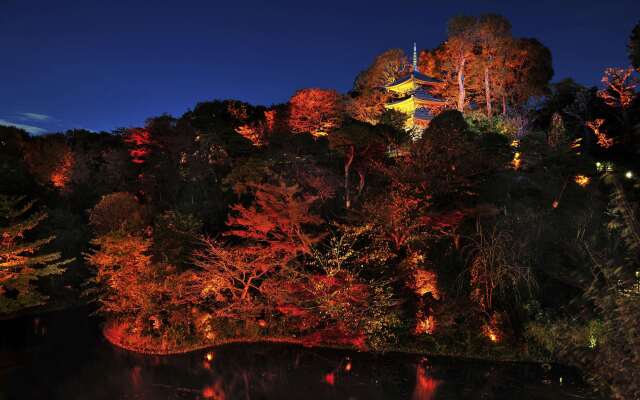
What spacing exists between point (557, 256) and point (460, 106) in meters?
17.3

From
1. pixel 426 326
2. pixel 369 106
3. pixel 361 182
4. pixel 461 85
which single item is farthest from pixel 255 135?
pixel 426 326

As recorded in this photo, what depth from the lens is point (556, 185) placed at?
2291 centimetres

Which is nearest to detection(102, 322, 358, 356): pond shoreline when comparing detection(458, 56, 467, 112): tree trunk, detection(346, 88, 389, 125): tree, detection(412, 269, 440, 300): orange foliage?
detection(412, 269, 440, 300): orange foliage

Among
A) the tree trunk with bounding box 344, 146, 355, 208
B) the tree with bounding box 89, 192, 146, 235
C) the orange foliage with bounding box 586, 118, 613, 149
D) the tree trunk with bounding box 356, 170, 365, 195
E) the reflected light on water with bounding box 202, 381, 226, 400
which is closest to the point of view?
the reflected light on water with bounding box 202, 381, 226, 400

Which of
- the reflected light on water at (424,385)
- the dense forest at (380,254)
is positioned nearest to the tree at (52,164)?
the dense forest at (380,254)

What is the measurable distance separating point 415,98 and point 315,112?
26.5 ft

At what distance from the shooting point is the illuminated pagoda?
33812 millimetres

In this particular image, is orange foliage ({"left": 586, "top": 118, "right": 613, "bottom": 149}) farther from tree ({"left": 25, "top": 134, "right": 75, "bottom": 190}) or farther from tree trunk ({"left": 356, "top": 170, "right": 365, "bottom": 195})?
tree ({"left": 25, "top": 134, "right": 75, "bottom": 190})

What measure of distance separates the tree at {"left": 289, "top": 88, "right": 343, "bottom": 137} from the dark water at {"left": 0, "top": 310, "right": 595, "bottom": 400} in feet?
65.7

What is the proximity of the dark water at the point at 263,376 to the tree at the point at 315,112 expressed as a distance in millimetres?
20031

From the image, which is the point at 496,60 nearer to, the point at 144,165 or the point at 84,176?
the point at 144,165

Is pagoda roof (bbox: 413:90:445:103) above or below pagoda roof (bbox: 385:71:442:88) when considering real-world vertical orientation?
below

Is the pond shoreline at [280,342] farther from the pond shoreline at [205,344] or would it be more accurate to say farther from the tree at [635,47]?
the tree at [635,47]

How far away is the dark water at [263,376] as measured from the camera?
11344 millimetres
